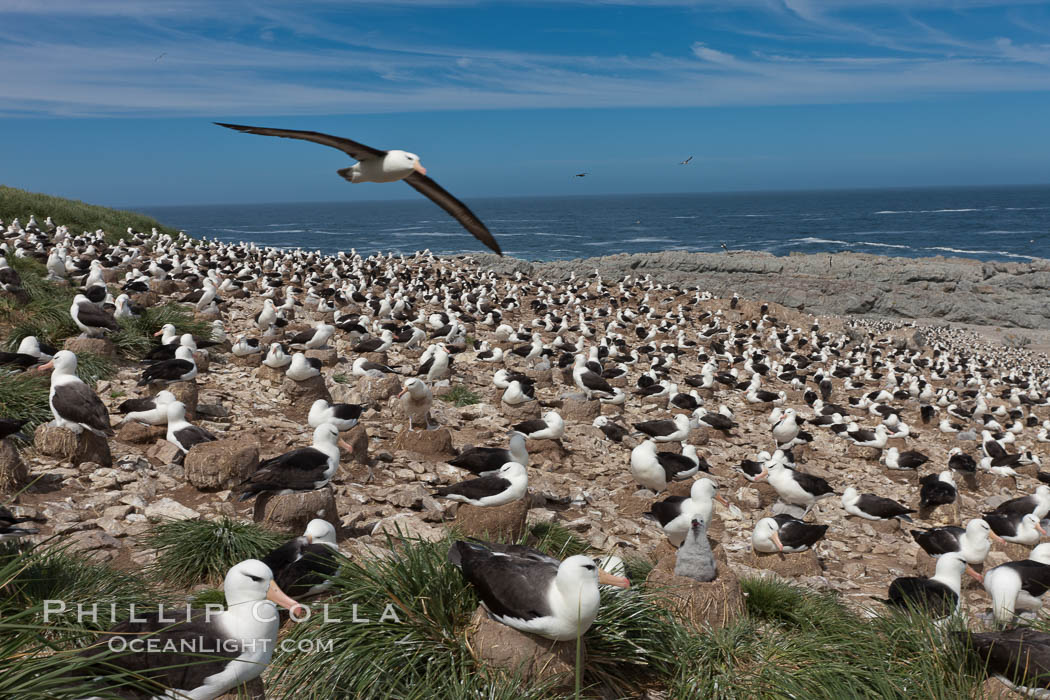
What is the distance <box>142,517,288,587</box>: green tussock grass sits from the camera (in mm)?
5547

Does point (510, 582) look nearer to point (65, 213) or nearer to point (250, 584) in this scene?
point (250, 584)

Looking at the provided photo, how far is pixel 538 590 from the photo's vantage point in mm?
3896

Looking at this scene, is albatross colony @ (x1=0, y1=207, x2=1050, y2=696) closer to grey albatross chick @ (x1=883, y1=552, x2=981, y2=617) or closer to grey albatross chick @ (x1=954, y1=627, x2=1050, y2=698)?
grey albatross chick @ (x1=883, y1=552, x2=981, y2=617)

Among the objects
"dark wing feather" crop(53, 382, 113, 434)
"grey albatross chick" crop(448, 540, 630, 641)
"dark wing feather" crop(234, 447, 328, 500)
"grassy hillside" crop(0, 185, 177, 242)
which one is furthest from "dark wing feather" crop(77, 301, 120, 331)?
"grassy hillside" crop(0, 185, 177, 242)

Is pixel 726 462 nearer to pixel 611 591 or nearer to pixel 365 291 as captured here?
pixel 611 591

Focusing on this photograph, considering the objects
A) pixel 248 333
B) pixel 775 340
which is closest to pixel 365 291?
pixel 248 333

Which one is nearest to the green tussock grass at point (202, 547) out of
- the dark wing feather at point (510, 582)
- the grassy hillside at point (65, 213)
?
the dark wing feather at point (510, 582)

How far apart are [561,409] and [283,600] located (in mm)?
11401

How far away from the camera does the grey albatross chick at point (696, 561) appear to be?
5965 millimetres

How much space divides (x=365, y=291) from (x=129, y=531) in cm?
2233

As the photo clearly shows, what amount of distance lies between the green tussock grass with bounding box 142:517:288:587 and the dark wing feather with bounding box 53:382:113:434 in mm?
2075

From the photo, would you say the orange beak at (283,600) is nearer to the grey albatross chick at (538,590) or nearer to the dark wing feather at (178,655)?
the dark wing feather at (178,655)

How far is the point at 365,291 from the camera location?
92.3 ft

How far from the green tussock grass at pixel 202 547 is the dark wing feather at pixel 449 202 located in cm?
324
